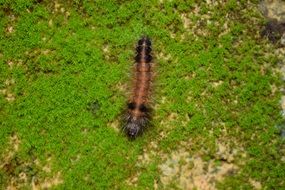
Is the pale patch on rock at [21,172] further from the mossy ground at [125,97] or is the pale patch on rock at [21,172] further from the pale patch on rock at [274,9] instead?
the pale patch on rock at [274,9]

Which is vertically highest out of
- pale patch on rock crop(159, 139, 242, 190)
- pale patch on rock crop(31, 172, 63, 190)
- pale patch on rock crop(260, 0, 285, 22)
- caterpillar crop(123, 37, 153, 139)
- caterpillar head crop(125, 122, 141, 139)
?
pale patch on rock crop(260, 0, 285, 22)

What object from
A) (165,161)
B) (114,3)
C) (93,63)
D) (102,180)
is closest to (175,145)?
(165,161)

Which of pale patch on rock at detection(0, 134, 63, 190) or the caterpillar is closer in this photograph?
the caterpillar

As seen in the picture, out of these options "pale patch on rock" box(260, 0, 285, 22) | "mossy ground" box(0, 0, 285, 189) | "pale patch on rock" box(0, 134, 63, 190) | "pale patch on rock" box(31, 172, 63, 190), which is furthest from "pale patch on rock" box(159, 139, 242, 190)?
"pale patch on rock" box(260, 0, 285, 22)

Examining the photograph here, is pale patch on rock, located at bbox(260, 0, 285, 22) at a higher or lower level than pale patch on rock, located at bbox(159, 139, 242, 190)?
higher

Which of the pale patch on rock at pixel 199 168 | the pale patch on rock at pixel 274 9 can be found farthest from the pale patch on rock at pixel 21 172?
the pale patch on rock at pixel 274 9

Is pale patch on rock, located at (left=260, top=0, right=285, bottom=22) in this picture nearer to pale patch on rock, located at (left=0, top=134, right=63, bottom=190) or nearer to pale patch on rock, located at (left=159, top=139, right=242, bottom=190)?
pale patch on rock, located at (left=159, top=139, right=242, bottom=190)

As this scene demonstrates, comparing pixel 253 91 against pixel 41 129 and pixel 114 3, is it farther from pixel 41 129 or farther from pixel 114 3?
pixel 41 129

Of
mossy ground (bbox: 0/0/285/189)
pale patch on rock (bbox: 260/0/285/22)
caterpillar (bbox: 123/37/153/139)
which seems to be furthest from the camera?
pale patch on rock (bbox: 260/0/285/22)
